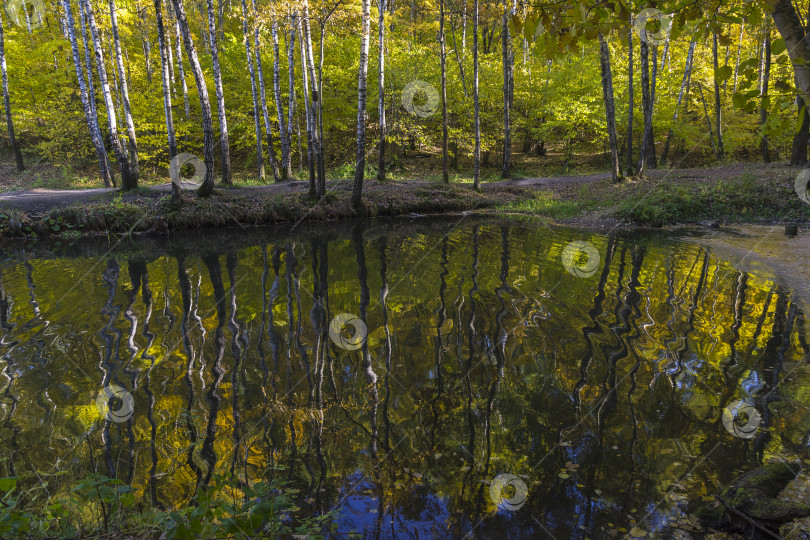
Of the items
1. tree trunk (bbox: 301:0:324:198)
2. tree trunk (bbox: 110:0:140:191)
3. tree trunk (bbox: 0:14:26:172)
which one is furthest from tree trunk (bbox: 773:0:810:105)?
tree trunk (bbox: 0:14:26:172)

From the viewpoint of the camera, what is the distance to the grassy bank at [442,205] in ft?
45.6

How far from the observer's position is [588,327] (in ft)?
21.1

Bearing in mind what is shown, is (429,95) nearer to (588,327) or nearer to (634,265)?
(634,265)

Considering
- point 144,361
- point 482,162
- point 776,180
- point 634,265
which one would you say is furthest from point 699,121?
point 144,361

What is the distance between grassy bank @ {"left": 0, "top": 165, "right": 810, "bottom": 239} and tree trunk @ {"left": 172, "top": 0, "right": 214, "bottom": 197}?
→ 1.86 ft

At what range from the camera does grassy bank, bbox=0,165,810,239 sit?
45.6 ft

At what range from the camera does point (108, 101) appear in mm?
14773

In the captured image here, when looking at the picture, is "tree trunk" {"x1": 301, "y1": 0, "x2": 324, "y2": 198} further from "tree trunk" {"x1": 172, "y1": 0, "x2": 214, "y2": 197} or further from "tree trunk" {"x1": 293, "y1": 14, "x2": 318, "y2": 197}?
"tree trunk" {"x1": 172, "y1": 0, "x2": 214, "y2": 197}

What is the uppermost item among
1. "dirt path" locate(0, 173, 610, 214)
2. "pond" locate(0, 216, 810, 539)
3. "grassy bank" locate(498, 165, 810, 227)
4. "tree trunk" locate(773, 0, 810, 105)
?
"tree trunk" locate(773, 0, 810, 105)

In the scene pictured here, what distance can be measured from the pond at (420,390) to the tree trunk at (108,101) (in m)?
7.10

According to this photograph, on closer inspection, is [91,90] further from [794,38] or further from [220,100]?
[794,38]

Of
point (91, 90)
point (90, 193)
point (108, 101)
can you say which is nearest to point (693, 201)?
point (108, 101)

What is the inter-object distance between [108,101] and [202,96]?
147 inches

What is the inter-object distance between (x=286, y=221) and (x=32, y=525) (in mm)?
14328
